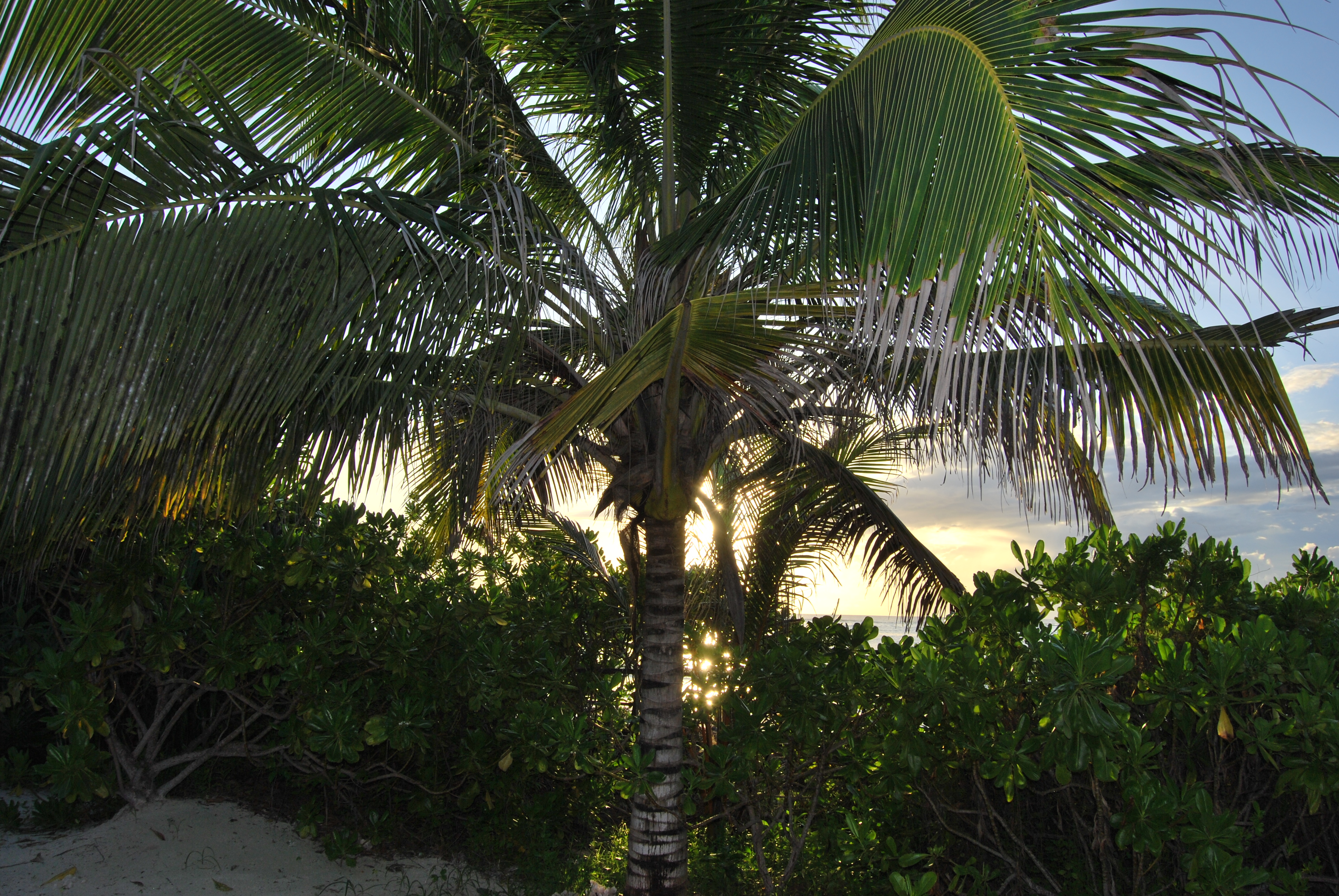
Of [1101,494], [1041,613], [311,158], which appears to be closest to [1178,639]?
[1041,613]

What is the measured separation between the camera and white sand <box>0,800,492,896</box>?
4.31m

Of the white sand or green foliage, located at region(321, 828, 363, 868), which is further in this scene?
green foliage, located at region(321, 828, 363, 868)

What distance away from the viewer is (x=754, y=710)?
4254 mm

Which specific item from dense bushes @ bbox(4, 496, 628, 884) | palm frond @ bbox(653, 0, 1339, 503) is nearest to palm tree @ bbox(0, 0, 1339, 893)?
palm frond @ bbox(653, 0, 1339, 503)

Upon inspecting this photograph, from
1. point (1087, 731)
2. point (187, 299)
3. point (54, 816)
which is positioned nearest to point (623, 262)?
point (187, 299)

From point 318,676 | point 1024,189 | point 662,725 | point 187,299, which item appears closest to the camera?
point 1024,189

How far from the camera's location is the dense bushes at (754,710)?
2.67 meters

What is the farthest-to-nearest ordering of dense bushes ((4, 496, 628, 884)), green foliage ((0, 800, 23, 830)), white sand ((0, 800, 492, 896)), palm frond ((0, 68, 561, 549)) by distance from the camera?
green foliage ((0, 800, 23, 830)) → dense bushes ((4, 496, 628, 884)) → white sand ((0, 800, 492, 896)) → palm frond ((0, 68, 561, 549))

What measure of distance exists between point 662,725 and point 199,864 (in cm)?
269

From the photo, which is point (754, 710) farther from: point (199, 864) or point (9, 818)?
point (9, 818)

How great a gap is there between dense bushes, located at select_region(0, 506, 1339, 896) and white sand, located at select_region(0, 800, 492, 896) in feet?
0.62

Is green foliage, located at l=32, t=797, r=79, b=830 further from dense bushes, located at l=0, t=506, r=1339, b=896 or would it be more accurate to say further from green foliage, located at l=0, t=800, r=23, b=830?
dense bushes, located at l=0, t=506, r=1339, b=896

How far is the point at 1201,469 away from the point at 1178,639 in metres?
0.68

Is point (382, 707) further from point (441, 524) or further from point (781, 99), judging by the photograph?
point (781, 99)
